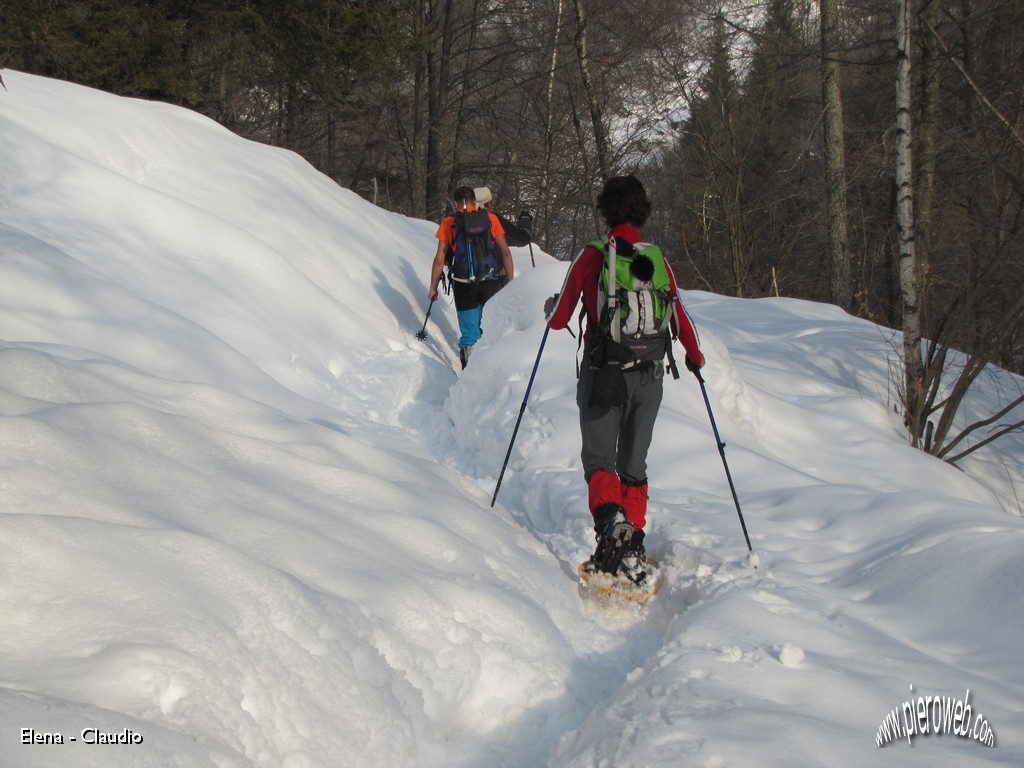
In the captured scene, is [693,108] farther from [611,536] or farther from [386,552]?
[386,552]

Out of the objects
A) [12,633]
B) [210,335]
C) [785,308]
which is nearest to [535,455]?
[210,335]

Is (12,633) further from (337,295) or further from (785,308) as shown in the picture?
(785,308)

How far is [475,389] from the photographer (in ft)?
23.7

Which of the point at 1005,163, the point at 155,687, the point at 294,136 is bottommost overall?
the point at 155,687

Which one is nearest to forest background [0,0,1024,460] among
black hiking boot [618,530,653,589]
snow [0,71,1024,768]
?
snow [0,71,1024,768]

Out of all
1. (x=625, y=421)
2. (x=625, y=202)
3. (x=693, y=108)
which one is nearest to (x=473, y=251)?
(x=625, y=202)

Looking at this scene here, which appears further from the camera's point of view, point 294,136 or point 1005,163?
point 294,136

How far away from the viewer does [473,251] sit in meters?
8.85

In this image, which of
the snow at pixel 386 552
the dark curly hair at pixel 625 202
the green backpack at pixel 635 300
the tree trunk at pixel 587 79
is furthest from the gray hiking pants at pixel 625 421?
the tree trunk at pixel 587 79

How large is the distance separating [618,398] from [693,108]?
1642cm

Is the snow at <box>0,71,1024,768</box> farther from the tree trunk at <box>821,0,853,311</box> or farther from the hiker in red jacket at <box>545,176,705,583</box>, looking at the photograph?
the tree trunk at <box>821,0,853,311</box>

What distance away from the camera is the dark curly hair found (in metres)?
4.41

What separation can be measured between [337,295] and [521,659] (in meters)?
6.16

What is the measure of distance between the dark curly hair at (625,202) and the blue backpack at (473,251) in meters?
4.43
